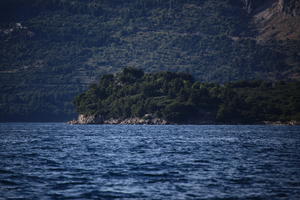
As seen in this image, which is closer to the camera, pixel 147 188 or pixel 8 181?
pixel 147 188

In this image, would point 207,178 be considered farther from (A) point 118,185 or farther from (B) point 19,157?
(B) point 19,157

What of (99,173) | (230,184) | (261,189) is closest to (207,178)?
(230,184)

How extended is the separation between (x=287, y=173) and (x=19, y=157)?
3117 centimetres

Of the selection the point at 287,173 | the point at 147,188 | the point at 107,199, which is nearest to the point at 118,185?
the point at 147,188

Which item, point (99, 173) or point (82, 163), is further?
point (82, 163)

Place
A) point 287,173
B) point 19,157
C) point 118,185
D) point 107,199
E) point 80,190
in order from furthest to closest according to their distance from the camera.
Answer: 1. point 19,157
2. point 287,173
3. point 118,185
4. point 80,190
5. point 107,199

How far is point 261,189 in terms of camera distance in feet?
132

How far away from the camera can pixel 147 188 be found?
40.3 meters

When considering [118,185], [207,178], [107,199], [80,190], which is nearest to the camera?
[107,199]

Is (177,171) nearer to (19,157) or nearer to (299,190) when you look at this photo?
(299,190)

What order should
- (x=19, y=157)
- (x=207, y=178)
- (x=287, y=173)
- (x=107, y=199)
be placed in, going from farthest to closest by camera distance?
1. (x=19, y=157)
2. (x=287, y=173)
3. (x=207, y=178)
4. (x=107, y=199)

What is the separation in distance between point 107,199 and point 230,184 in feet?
36.4

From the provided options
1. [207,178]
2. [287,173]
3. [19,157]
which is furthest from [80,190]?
[19,157]

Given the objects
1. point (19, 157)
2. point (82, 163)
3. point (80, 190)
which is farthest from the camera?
point (19, 157)
